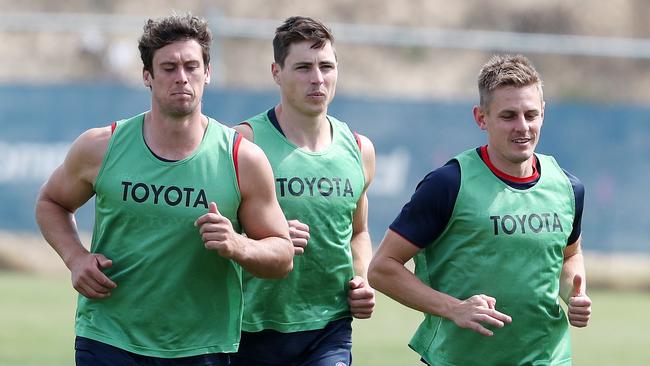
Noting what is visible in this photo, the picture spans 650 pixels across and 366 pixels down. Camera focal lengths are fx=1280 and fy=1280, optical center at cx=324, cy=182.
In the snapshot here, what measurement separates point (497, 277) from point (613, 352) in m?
6.33

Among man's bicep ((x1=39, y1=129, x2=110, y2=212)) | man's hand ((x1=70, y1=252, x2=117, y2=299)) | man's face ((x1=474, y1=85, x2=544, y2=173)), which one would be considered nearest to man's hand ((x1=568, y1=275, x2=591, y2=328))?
man's face ((x1=474, y1=85, x2=544, y2=173))

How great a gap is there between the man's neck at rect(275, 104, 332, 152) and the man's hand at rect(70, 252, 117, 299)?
5.19ft

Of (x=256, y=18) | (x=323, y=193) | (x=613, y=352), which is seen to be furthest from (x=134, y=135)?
(x=256, y=18)

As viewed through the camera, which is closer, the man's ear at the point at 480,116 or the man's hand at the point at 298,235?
the man's ear at the point at 480,116

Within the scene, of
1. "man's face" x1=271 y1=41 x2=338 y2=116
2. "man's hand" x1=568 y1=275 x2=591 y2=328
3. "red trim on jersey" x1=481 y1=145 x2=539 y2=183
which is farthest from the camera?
"man's face" x1=271 y1=41 x2=338 y2=116

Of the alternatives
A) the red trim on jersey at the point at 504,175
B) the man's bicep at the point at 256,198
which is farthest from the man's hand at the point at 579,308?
the man's bicep at the point at 256,198

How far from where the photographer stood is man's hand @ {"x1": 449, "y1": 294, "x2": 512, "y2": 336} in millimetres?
5367

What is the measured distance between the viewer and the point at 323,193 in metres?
6.53

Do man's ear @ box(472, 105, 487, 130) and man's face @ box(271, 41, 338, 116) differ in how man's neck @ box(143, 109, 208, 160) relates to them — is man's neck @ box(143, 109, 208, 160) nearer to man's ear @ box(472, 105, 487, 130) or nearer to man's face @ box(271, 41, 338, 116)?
man's face @ box(271, 41, 338, 116)

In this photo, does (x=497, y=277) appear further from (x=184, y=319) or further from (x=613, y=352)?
(x=613, y=352)

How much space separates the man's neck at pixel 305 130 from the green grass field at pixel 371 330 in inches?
161

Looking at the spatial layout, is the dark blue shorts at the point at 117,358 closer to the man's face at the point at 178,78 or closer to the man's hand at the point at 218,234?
the man's hand at the point at 218,234

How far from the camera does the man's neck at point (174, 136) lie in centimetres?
551

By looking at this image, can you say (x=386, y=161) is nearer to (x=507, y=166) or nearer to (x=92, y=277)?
(x=507, y=166)
